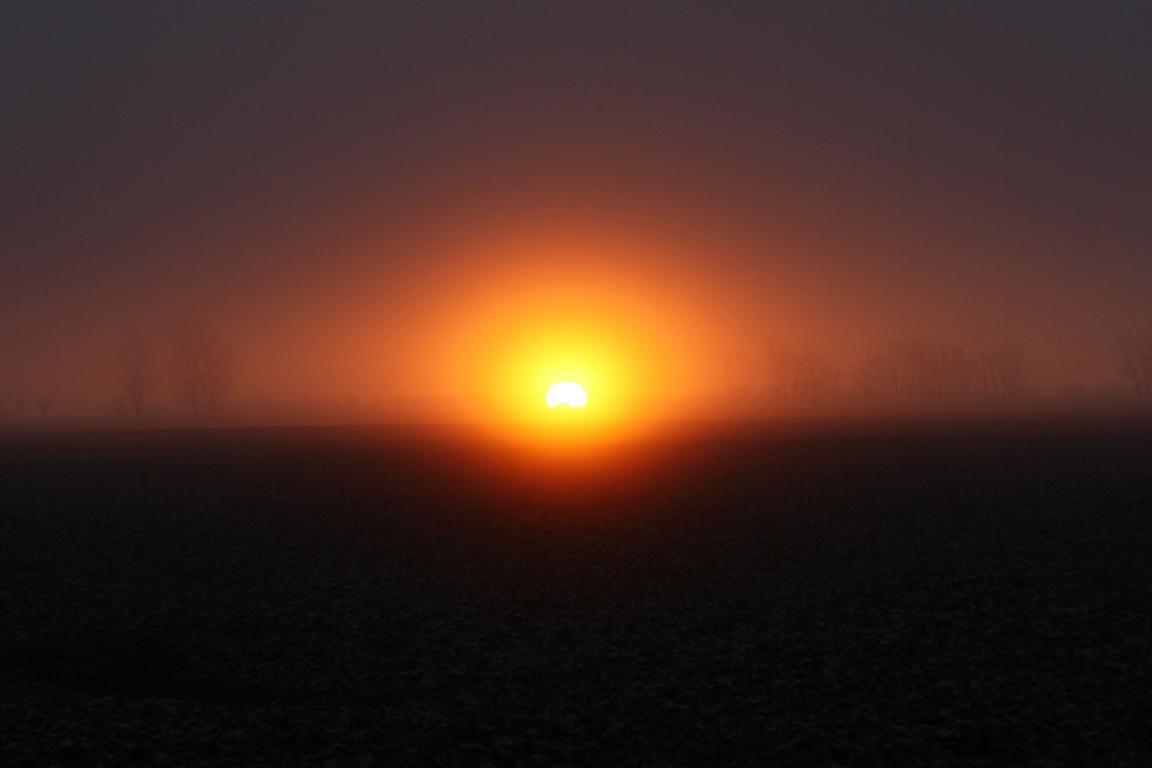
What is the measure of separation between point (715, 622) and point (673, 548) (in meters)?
7.23

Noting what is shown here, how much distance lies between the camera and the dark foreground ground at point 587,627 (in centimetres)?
1116

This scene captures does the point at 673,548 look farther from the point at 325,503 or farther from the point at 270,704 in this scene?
the point at 325,503

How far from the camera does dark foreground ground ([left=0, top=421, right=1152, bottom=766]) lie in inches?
440

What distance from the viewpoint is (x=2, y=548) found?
2489 centimetres

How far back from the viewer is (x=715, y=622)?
16688 millimetres

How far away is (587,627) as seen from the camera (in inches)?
655

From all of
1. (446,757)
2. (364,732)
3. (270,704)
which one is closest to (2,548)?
(270,704)

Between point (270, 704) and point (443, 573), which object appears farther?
point (443, 573)

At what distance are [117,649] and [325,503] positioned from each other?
1890cm

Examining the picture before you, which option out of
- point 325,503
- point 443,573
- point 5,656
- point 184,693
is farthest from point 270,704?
point 325,503

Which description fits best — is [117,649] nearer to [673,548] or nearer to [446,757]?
[446,757]

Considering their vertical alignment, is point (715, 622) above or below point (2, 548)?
below

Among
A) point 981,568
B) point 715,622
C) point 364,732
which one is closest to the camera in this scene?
point 364,732

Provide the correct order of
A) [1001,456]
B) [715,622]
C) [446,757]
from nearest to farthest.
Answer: [446,757] < [715,622] < [1001,456]
